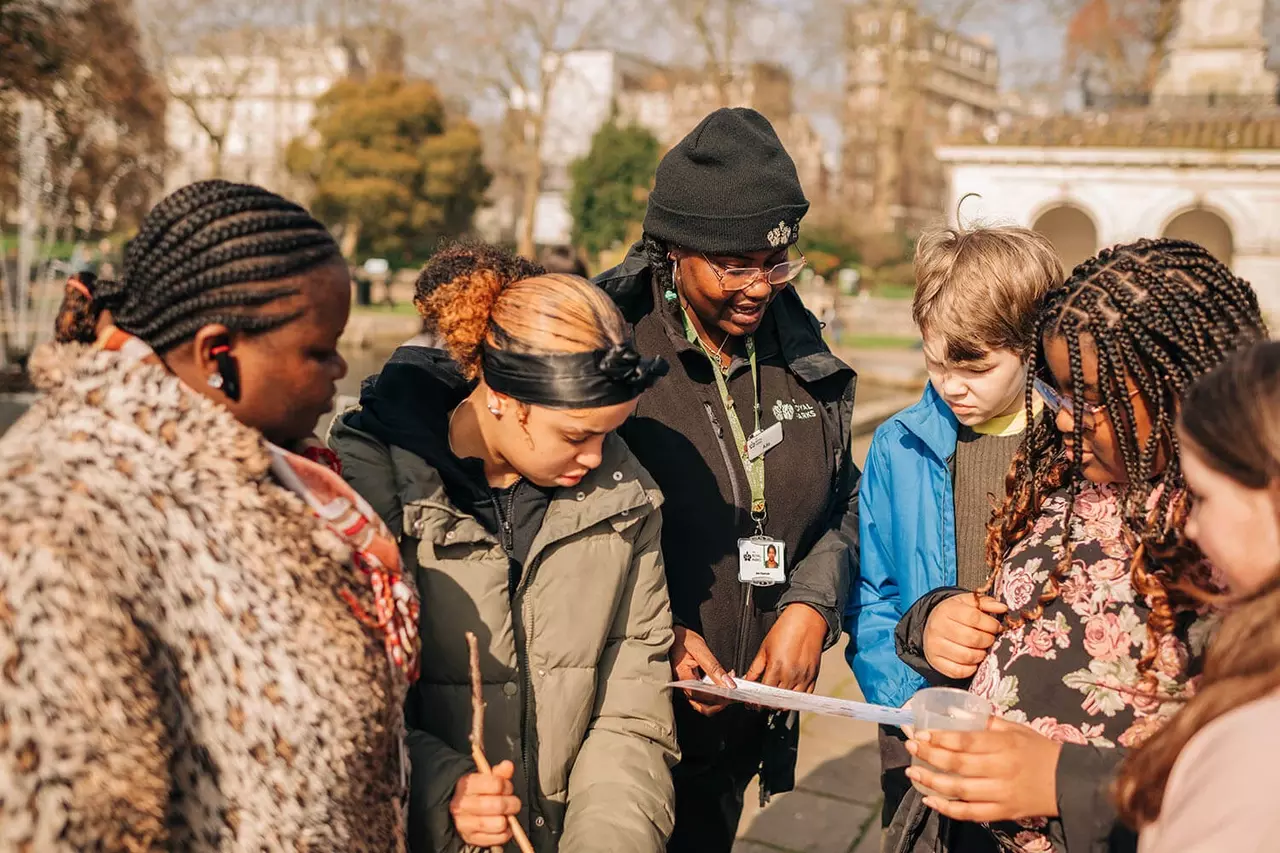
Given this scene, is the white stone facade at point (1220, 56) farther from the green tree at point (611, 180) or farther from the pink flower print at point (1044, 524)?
the pink flower print at point (1044, 524)

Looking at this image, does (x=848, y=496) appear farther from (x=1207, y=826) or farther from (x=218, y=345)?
(x=218, y=345)

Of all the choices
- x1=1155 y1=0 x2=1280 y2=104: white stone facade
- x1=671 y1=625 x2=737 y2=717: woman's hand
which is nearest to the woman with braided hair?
x1=671 y1=625 x2=737 y2=717: woman's hand

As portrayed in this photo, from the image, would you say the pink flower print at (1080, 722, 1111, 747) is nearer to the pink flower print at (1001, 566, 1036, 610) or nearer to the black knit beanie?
the pink flower print at (1001, 566, 1036, 610)

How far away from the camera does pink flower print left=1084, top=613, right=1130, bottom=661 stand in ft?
6.21

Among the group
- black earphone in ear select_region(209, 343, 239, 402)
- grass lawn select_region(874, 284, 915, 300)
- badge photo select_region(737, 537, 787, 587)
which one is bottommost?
grass lawn select_region(874, 284, 915, 300)

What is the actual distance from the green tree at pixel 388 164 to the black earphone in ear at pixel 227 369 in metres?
29.2

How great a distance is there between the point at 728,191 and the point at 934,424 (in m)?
0.76

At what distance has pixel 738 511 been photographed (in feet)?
9.16

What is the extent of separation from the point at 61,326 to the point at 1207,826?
5.63ft

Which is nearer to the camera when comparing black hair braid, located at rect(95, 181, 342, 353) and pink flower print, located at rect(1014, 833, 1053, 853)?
black hair braid, located at rect(95, 181, 342, 353)

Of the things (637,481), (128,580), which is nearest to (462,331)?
Answer: (637,481)

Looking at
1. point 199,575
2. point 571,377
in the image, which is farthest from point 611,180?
point 199,575

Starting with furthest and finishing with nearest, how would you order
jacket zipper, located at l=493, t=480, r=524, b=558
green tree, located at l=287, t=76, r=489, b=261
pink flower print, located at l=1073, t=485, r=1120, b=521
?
green tree, located at l=287, t=76, r=489, b=261
jacket zipper, located at l=493, t=480, r=524, b=558
pink flower print, located at l=1073, t=485, r=1120, b=521

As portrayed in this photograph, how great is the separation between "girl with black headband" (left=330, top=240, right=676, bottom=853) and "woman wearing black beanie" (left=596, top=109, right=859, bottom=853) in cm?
39
